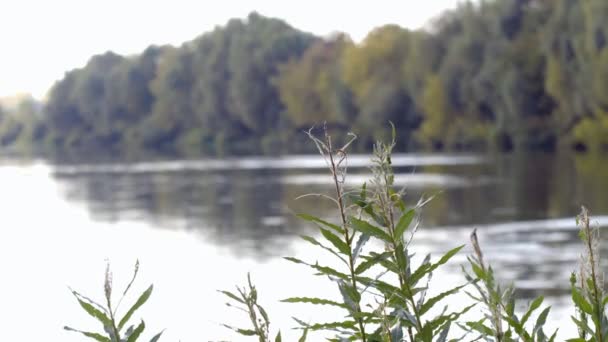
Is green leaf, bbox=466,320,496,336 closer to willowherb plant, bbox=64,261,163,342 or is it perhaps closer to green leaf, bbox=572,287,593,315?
green leaf, bbox=572,287,593,315

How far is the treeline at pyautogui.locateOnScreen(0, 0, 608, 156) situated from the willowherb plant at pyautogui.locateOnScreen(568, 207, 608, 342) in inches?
2535

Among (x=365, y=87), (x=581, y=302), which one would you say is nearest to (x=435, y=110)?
(x=365, y=87)

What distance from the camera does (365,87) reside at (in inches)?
3957

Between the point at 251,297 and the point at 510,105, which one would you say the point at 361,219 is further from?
the point at 510,105

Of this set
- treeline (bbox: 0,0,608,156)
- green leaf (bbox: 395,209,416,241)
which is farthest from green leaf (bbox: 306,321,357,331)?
treeline (bbox: 0,0,608,156)

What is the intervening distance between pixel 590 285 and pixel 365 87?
99256 millimetres

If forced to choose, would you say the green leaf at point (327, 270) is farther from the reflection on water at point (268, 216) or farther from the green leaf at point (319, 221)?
the reflection on water at point (268, 216)

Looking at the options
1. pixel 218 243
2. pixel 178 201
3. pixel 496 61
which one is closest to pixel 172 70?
pixel 496 61

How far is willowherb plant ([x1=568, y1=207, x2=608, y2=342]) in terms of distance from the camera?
156 centimetres

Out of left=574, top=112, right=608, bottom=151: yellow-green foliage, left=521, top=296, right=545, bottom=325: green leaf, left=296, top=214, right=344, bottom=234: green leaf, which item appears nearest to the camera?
left=296, top=214, right=344, bottom=234: green leaf

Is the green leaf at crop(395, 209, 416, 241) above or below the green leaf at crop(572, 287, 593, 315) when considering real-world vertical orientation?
above

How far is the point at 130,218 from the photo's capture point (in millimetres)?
42375

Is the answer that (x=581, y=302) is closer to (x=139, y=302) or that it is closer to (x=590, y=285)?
(x=590, y=285)

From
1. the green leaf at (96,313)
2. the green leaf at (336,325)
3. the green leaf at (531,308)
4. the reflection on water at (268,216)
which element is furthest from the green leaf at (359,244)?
the reflection on water at (268,216)
